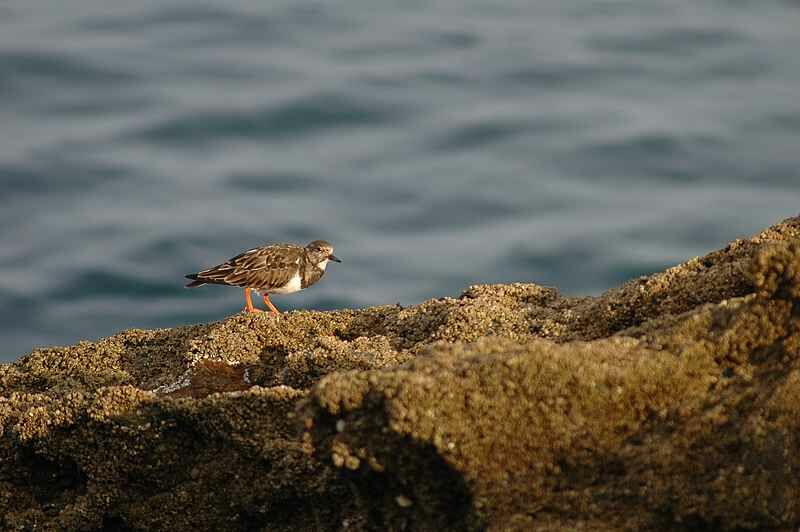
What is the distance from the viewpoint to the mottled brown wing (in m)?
13.8

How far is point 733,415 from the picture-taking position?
18.7ft

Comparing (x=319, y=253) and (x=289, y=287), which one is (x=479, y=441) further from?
(x=319, y=253)

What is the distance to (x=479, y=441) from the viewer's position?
567cm

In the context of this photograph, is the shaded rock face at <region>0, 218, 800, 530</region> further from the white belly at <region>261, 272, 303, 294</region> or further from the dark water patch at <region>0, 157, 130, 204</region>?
the dark water patch at <region>0, 157, 130, 204</region>

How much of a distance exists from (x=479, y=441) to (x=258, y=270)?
835cm

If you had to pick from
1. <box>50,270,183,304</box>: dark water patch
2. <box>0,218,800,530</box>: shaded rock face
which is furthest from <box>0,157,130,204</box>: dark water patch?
<box>0,218,800,530</box>: shaded rock face

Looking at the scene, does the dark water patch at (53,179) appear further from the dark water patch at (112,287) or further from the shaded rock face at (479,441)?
the shaded rock face at (479,441)

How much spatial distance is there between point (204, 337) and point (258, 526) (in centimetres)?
242

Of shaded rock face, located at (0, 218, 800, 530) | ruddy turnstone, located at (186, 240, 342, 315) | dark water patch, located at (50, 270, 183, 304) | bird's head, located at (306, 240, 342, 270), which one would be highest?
dark water patch, located at (50, 270, 183, 304)

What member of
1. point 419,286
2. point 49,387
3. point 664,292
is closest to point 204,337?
point 49,387

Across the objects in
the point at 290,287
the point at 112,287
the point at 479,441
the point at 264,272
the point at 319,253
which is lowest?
the point at 479,441

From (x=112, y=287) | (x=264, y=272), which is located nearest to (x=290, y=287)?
(x=264, y=272)

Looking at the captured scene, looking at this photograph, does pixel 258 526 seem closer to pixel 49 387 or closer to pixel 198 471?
pixel 198 471

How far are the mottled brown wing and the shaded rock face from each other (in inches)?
243
